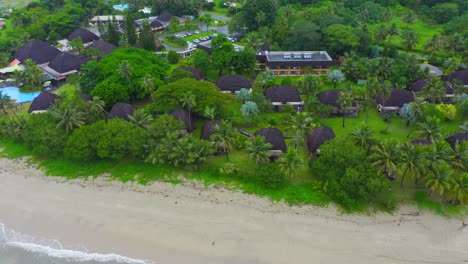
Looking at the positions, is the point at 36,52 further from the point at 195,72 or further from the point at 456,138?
the point at 456,138

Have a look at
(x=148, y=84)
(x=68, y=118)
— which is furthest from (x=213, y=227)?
(x=148, y=84)

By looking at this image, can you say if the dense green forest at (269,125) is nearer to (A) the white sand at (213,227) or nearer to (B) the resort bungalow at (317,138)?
(B) the resort bungalow at (317,138)

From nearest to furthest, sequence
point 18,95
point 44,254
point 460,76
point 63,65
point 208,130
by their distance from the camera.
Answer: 1. point 44,254
2. point 208,130
3. point 460,76
4. point 18,95
5. point 63,65

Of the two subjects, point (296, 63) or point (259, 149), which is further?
point (296, 63)

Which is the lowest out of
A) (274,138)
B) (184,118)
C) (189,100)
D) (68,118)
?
(184,118)

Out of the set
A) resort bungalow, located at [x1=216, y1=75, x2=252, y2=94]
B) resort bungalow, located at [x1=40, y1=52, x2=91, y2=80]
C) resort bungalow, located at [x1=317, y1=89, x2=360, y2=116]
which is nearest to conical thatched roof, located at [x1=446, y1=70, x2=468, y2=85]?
resort bungalow, located at [x1=317, y1=89, x2=360, y2=116]

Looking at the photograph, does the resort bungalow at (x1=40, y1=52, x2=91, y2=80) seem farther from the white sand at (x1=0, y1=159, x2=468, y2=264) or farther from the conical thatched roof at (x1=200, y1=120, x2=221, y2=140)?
the conical thatched roof at (x1=200, y1=120, x2=221, y2=140)

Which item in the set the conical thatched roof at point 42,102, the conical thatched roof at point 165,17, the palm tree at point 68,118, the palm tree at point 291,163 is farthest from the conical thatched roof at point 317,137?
the conical thatched roof at point 165,17
